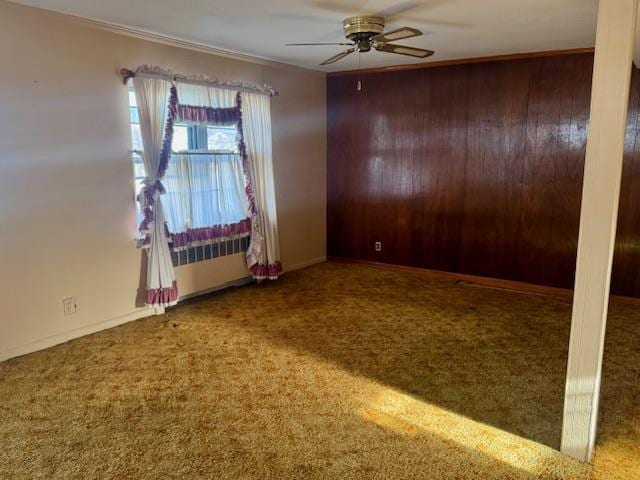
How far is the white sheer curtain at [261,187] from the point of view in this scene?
4.62 meters

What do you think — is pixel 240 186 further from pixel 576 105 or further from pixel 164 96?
pixel 576 105

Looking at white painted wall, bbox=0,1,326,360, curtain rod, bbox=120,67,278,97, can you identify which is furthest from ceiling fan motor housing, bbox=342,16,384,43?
white painted wall, bbox=0,1,326,360

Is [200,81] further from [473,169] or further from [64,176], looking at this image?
[473,169]

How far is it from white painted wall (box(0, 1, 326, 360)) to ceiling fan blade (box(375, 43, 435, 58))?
1.76 metres

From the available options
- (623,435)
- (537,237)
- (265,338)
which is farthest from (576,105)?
(265,338)

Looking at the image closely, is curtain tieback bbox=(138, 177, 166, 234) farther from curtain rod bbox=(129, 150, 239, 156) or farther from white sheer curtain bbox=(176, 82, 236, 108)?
white sheer curtain bbox=(176, 82, 236, 108)

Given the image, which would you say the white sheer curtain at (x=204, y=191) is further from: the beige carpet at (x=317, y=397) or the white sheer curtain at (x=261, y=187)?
the beige carpet at (x=317, y=397)

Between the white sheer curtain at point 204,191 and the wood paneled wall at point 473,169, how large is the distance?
63.7 inches

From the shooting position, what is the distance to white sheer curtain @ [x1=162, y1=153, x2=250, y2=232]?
4.05 m

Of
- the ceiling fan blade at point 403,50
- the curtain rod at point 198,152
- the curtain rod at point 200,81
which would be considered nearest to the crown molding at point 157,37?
the curtain rod at point 200,81

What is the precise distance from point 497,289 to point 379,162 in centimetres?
193

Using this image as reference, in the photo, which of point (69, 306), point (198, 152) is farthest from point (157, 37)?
point (69, 306)

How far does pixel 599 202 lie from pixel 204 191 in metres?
3.27

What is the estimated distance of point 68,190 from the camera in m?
3.38
